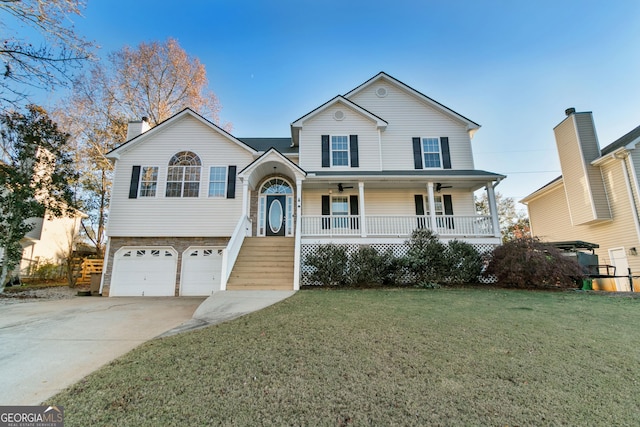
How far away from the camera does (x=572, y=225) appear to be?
1471 cm

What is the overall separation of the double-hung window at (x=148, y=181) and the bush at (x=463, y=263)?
12.7 metres

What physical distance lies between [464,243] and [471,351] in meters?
7.54

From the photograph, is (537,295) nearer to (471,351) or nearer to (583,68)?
(471,351)

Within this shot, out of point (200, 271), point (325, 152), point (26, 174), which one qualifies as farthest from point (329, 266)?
point (26, 174)

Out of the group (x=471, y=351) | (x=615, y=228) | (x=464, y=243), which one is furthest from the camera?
(x=615, y=228)

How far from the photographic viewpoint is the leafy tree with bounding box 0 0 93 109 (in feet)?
20.1

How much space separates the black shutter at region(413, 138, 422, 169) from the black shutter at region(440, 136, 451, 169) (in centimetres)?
110

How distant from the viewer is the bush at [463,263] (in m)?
9.99

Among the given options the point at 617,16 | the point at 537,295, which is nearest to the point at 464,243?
the point at 537,295

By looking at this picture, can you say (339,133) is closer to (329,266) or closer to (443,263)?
(329,266)

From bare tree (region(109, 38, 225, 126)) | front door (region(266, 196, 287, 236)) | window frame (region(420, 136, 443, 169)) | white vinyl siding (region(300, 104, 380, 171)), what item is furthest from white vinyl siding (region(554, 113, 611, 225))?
bare tree (region(109, 38, 225, 126))

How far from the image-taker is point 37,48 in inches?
244

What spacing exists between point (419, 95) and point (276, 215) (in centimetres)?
944

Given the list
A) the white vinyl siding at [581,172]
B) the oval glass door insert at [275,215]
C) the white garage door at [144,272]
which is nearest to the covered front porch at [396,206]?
the oval glass door insert at [275,215]
